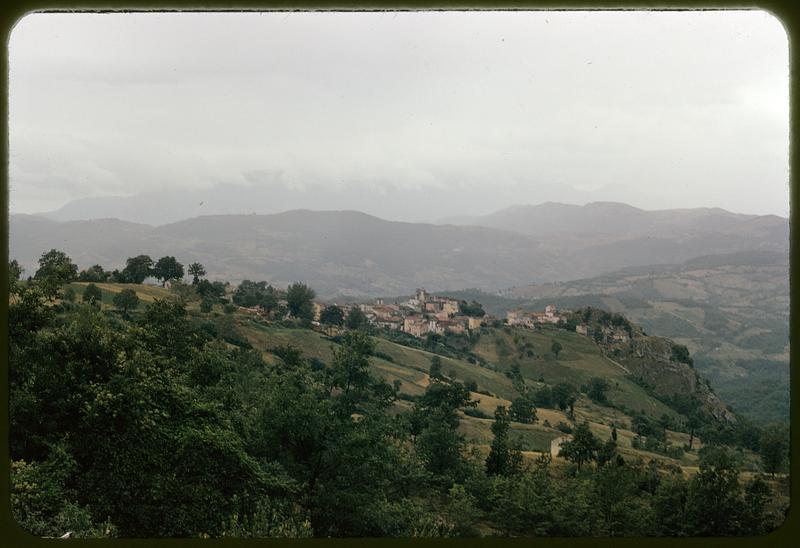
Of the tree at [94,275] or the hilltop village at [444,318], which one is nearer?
the tree at [94,275]

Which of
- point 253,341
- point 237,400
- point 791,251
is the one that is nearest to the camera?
point 791,251

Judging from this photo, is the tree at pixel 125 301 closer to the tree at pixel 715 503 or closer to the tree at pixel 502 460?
the tree at pixel 502 460

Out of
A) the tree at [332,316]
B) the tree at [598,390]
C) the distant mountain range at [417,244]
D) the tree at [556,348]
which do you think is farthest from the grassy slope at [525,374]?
the distant mountain range at [417,244]

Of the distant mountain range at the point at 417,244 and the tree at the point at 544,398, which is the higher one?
the distant mountain range at the point at 417,244

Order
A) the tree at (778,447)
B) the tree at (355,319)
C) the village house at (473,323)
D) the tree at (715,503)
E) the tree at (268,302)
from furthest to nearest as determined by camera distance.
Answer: the village house at (473,323)
the tree at (355,319)
the tree at (268,302)
the tree at (715,503)
the tree at (778,447)

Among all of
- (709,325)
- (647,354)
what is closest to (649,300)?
(709,325)

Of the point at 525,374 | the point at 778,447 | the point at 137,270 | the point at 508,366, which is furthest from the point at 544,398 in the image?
the point at 778,447

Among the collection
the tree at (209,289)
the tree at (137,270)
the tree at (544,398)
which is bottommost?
the tree at (544,398)

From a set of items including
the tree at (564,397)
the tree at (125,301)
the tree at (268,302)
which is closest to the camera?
the tree at (125,301)

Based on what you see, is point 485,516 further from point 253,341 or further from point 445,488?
point 253,341
